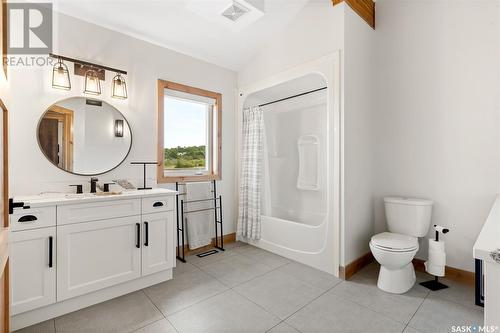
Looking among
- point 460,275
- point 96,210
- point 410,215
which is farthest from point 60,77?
point 460,275

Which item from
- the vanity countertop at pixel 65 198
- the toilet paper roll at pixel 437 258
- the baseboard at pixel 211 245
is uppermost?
the vanity countertop at pixel 65 198

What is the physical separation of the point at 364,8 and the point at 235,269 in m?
3.10

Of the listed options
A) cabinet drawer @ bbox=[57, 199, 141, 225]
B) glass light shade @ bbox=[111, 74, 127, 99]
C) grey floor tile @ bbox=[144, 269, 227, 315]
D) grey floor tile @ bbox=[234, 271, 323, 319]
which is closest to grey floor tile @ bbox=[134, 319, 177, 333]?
grey floor tile @ bbox=[144, 269, 227, 315]

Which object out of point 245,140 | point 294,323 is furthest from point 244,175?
point 294,323

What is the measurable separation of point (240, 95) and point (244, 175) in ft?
3.70

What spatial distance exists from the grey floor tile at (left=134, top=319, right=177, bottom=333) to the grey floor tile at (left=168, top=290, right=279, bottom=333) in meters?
0.03

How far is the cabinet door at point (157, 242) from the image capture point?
7.35 feet

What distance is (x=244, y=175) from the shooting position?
346 centimetres

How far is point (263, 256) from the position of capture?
301 centimetres

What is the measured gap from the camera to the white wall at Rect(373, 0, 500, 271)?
2.23m

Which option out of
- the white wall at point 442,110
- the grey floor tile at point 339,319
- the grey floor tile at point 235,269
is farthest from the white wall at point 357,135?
the grey floor tile at point 235,269

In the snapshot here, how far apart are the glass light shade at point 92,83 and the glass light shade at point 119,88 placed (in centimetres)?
13

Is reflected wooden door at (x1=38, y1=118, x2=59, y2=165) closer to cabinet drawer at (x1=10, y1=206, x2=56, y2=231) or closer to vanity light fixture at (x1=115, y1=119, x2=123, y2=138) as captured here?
vanity light fixture at (x1=115, y1=119, x2=123, y2=138)

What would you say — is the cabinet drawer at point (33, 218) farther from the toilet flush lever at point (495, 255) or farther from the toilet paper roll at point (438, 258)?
the toilet paper roll at point (438, 258)
